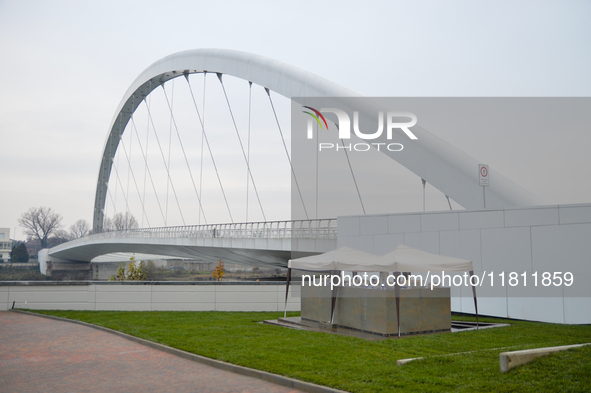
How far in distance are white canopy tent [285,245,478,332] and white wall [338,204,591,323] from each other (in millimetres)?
2786

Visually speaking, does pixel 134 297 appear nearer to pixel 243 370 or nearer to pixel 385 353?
pixel 243 370

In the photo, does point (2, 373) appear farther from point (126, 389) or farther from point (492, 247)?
point (492, 247)

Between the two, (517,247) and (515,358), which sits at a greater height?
(517,247)

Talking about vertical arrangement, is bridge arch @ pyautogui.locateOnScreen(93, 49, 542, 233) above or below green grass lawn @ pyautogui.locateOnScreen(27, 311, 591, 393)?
above

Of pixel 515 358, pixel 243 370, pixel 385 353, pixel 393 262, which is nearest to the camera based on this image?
pixel 515 358

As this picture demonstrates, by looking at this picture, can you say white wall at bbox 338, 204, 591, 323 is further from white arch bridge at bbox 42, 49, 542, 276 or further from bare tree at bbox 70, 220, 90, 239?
bare tree at bbox 70, 220, 90, 239

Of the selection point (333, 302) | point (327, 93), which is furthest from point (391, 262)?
point (327, 93)

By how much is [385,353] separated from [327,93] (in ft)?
58.5

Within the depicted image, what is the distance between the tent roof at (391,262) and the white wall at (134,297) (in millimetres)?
5073

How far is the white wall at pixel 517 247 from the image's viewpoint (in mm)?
14398

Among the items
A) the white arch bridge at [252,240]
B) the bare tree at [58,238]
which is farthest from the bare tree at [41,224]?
the white arch bridge at [252,240]

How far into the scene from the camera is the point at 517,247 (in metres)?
15.7

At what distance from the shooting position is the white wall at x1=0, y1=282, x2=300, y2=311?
63.1 feet

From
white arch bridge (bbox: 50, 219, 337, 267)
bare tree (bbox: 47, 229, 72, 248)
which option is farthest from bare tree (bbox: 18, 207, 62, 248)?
white arch bridge (bbox: 50, 219, 337, 267)
